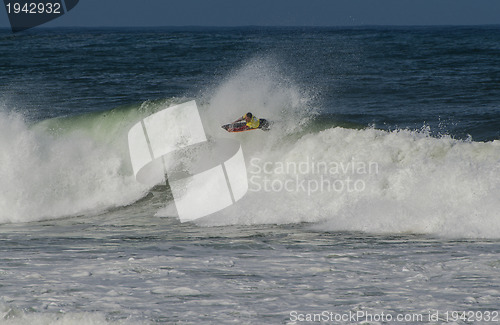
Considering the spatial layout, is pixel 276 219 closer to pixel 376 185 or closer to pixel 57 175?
pixel 376 185

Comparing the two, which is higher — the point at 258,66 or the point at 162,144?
the point at 258,66

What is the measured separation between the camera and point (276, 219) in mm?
10344

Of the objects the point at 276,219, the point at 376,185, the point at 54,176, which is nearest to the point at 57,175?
the point at 54,176

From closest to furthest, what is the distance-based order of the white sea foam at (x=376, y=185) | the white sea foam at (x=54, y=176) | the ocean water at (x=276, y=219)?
the ocean water at (x=276, y=219), the white sea foam at (x=376, y=185), the white sea foam at (x=54, y=176)

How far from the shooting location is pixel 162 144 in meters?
15.5

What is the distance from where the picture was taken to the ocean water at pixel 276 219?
5965mm

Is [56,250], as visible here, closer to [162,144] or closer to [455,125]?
[162,144]

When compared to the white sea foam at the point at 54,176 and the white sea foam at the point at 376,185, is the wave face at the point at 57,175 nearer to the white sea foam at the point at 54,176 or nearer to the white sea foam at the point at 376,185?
the white sea foam at the point at 54,176

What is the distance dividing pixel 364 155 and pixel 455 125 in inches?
206

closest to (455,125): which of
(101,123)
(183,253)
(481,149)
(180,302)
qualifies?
(481,149)

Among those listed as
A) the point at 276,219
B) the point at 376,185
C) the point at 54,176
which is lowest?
the point at 54,176

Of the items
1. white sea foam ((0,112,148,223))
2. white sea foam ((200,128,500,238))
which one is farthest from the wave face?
white sea foam ((200,128,500,238))

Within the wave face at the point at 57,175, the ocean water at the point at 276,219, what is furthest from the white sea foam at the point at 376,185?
A: the wave face at the point at 57,175

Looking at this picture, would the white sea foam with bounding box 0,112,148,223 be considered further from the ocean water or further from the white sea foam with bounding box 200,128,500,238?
the white sea foam with bounding box 200,128,500,238
